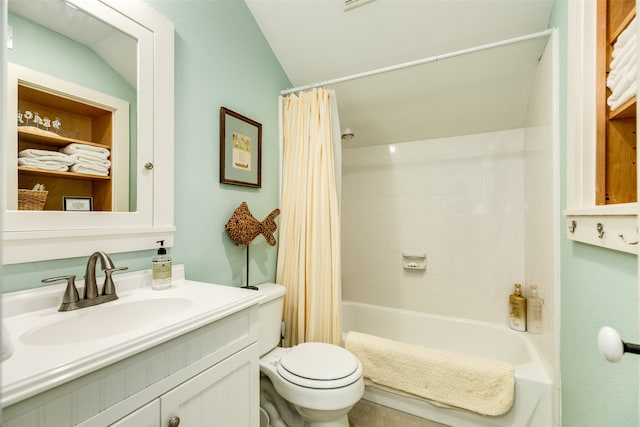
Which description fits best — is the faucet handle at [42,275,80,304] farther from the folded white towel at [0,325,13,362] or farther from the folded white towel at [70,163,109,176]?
the folded white towel at [0,325,13,362]

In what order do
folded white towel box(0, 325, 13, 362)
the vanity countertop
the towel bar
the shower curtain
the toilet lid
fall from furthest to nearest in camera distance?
the shower curtain → the toilet lid → the vanity countertop → the towel bar → folded white towel box(0, 325, 13, 362)

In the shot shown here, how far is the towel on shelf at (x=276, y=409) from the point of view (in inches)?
59.9

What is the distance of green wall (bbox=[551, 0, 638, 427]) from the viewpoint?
0.75m

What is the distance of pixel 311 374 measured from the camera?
1.34 meters

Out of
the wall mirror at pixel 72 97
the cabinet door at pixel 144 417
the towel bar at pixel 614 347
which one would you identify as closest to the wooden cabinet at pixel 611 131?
the towel bar at pixel 614 347

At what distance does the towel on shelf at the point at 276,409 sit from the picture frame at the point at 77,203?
45.1 inches

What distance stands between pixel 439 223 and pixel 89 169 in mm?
2266

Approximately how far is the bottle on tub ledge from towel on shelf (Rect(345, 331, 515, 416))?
68 centimetres

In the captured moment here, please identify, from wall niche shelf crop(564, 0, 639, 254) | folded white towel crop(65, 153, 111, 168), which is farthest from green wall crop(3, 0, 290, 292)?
wall niche shelf crop(564, 0, 639, 254)

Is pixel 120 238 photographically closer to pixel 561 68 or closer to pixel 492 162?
pixel 561 68

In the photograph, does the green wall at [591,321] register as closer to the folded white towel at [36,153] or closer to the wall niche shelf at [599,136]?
the wall niche shelf at [599,136]

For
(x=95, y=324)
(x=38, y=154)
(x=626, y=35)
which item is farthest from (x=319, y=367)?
(x=626, y=35)

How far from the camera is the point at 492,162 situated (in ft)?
7.41

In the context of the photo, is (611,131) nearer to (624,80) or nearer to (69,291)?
(624,80)
